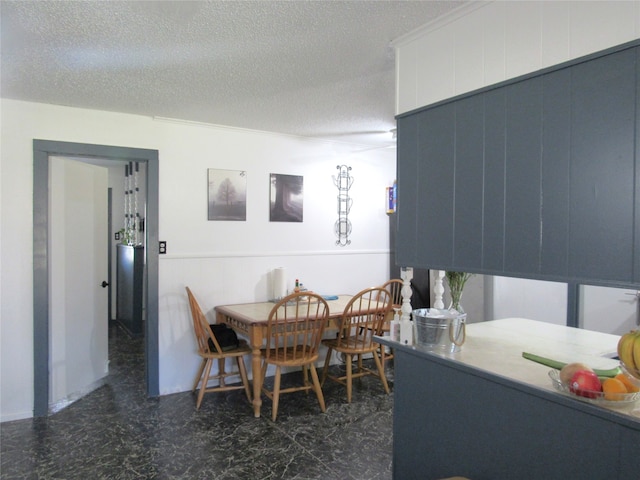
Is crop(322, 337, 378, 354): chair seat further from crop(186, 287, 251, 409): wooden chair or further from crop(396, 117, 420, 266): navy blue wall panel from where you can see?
crop(396, 117, 420, 266): navy blue wall panel

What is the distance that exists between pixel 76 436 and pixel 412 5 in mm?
3229

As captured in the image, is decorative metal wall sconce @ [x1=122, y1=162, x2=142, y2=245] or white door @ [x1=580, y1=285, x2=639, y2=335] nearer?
white door @ [x1=580, y1=285, x2=639, y2=335]

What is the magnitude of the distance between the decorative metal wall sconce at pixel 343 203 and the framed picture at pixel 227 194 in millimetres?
1033

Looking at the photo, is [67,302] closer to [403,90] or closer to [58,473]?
[58,473]

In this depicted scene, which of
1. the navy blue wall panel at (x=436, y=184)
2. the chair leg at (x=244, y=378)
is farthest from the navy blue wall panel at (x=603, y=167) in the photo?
the chair leg at (x=244, y=378)

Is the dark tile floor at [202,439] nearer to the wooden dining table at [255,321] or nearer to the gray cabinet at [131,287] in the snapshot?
the wooden dining table at [255,321]

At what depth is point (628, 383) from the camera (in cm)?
130

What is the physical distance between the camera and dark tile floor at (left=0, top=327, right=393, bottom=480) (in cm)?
246

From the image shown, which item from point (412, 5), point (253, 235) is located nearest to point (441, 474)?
point (412, 5)

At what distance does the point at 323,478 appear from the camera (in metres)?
2.38

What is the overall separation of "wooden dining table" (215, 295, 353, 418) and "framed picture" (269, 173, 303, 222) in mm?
861

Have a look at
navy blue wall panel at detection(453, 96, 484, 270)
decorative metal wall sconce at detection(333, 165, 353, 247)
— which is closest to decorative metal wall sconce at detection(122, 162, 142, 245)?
decorative metal wall sconce at detection(333, 165, 353, 247)

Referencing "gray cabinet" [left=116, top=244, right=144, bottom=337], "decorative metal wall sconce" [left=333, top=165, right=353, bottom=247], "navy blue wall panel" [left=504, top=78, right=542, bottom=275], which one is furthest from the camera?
"gray cabinet" [left=116, top=244, right=144, bottom=337]

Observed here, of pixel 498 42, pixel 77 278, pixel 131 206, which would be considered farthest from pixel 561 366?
pixel 131 206
